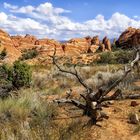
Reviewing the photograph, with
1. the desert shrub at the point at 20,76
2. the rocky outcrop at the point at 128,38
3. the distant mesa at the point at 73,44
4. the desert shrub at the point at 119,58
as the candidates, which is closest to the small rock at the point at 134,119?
the desert shrub at the point at 20,76

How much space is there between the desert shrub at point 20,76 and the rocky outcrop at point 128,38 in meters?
59.5

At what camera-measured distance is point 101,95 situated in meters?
8.27

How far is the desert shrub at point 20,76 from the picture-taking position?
14984 millimetres

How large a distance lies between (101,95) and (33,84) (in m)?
9.03

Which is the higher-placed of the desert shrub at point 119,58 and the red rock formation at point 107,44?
the red rock formation at point 107,44

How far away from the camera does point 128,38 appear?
78.8 meters

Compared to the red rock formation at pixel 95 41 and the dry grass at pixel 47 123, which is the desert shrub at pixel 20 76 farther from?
the red rock formation at pixel 95 41

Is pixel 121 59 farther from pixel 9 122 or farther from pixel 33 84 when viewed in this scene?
pixel 9 122

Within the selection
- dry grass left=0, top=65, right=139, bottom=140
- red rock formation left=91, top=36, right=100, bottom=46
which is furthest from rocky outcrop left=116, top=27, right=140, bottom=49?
dry grass left=0, top=65, right=139, bottom=140

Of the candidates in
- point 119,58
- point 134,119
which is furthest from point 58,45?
point 134,119

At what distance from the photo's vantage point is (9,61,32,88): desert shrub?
15.0 meters

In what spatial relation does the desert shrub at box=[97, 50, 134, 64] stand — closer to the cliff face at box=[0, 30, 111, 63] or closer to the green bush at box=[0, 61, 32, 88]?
the green bush at box=[0, 61, 32, 88]

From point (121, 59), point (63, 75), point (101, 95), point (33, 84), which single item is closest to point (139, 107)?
point (101, 95)

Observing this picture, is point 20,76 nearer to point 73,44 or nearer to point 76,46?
point 76,46
